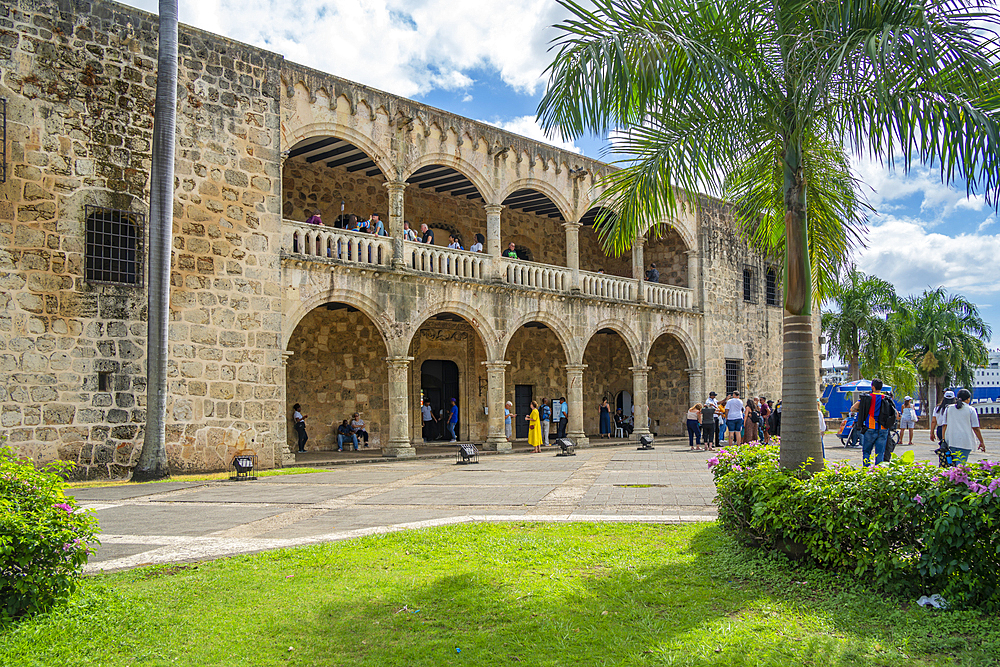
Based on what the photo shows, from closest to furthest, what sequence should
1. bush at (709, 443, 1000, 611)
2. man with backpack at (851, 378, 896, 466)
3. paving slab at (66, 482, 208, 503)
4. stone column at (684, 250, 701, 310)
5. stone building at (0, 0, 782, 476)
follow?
bush at (709, 443, 1000, 611) < paving slab at (66, 482, 208, 503) < man with backpack at (851, 378, 896, 466) < stone building at (0, 0, 782, 476) < stone column at (684, 250, 701, 310)

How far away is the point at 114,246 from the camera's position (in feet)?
42.5

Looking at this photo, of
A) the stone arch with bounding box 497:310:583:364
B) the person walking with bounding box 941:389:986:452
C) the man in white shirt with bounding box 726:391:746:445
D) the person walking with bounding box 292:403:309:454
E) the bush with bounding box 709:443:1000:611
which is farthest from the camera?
the stone arch with bounding box 497:310:583:364

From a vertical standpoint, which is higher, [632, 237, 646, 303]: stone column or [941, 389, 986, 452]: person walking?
[632, 237, 646, 303]: stone column

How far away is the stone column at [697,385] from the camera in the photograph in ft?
80.9

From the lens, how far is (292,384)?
60.3ft

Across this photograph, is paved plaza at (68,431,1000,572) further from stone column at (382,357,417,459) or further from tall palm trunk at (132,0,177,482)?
stone column at (382,357,417,459)

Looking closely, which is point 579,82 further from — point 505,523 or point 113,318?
point 113,318

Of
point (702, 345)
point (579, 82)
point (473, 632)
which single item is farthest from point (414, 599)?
point (702, 345)

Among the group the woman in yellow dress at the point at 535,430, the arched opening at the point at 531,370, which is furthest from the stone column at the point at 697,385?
the woman in yellow dress at the point at 535,430

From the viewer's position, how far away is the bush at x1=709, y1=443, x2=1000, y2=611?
14.8 ft

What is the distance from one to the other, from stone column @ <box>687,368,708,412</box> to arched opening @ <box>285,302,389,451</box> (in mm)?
10633

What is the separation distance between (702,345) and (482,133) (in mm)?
10914

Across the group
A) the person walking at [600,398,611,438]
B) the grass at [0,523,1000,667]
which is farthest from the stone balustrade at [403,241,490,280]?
the grass at [0,523,1000,667]

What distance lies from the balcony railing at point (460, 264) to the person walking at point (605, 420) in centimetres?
400
